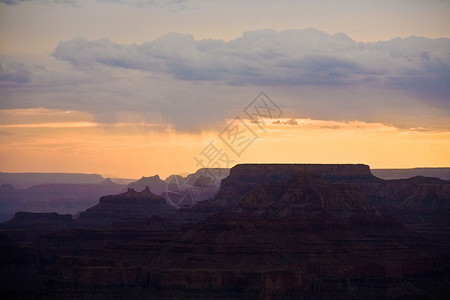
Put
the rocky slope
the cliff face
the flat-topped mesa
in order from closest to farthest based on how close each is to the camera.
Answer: the rocky slope → the cliff face → the flat-topped mesa

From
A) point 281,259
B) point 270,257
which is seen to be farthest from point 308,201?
point 270,257

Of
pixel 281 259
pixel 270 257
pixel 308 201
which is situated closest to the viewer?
pixel 270 257

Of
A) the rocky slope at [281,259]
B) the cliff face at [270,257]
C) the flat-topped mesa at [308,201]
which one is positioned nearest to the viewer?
the rocky slope at [281,259]

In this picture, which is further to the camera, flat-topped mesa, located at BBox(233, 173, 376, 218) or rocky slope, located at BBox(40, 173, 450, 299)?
flat-topped mesa, located at BBox(233, 173, 376, 218)

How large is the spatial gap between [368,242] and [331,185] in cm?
2010

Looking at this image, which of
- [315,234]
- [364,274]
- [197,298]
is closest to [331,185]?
[315,234]

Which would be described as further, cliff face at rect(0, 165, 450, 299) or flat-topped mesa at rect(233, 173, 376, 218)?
flat-topped mesa at rect(233, 173, 376, 218)

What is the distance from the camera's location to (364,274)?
165250mm

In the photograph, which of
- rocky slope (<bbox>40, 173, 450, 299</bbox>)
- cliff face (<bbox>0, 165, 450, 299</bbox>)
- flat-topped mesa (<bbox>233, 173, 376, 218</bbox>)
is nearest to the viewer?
rocky slope (<bbox>40, 173, 450, 299</bbox>)

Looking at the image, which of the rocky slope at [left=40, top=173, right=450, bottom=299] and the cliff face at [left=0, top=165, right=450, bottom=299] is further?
the cliff face at [left=0, top=165, right=450, bottom=299]

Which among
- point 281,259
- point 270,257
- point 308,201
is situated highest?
point 308,201

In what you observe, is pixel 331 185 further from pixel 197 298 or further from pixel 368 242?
pixel 197 298

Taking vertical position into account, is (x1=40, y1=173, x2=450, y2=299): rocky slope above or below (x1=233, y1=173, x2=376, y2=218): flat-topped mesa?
below

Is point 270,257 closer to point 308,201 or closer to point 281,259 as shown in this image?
point 281,259
